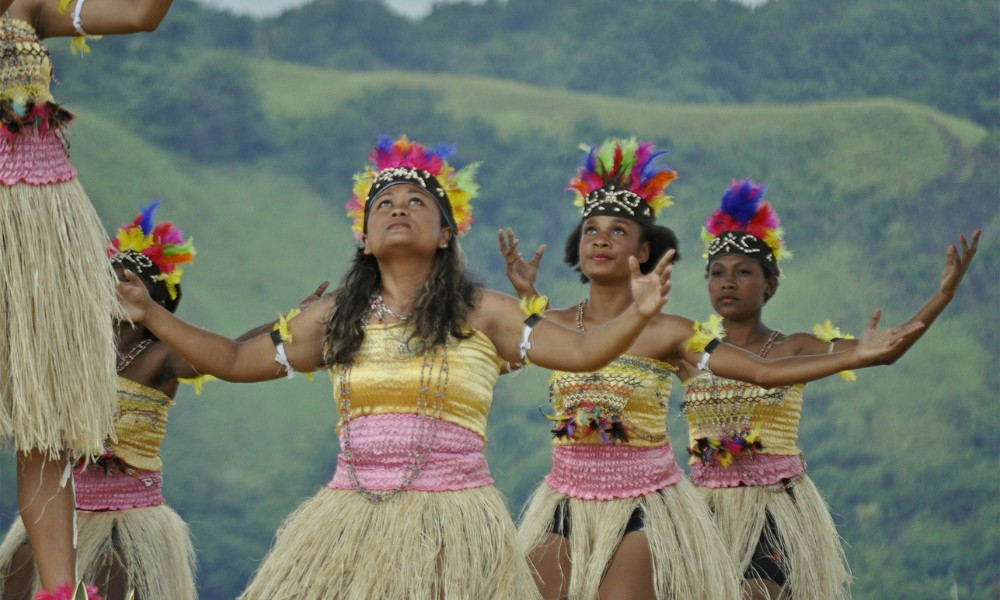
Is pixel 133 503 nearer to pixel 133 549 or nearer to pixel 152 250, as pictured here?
pixel 133 549

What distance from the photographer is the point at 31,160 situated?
12.3 feet

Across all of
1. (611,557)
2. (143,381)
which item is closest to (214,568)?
(143,381)

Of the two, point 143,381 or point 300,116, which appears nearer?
point 143,381

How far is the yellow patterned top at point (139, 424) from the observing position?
15.5ft

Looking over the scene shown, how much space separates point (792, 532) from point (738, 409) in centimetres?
44

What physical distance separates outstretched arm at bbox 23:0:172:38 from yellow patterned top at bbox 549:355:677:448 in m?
1.68

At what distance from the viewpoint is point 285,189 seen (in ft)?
32.3

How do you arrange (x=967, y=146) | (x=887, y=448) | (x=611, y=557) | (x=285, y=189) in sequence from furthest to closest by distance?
1. (x=285, y=189)
2. (x=967, y=146)
3. (x=887, y=448)
4. (x=611, y=557)

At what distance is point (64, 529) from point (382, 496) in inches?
29.2

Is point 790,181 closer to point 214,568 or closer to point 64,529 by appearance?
point 214,568

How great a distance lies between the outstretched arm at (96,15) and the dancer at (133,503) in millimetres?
1000

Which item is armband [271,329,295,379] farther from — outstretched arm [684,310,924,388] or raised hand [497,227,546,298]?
outstretched arm [684,310,924,388]

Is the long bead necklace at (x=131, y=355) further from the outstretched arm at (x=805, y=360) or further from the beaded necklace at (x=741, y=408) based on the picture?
the beaded necklace at (x=741, y=408)

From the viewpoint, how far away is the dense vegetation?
8.59 m
